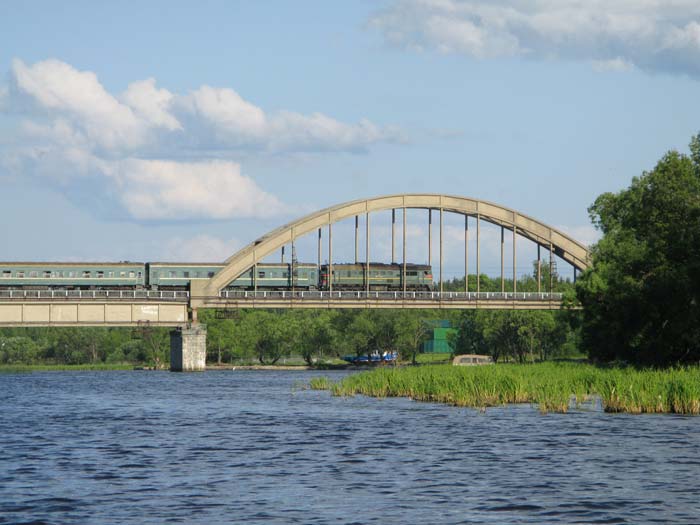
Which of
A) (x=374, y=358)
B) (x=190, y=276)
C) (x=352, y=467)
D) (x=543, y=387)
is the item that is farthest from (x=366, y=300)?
(x=352, y=467)

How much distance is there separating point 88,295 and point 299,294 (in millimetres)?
22894

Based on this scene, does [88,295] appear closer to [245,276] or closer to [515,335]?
[245,276]

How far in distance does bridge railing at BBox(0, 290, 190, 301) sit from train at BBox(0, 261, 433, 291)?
191 cm

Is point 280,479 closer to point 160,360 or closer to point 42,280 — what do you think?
point 42,280

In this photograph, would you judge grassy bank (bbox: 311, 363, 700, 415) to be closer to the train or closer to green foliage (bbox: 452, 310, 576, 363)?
the train

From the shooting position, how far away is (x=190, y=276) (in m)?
128

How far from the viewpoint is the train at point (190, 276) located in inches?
4685

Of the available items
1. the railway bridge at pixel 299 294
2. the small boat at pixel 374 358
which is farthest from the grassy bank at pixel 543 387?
the small boat at pixel 374 358

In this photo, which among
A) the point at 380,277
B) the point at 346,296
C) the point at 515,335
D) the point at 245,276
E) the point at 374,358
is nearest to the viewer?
the point at 346,296

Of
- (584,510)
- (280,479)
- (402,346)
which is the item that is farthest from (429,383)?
(402,346)

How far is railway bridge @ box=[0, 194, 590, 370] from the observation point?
382 feet

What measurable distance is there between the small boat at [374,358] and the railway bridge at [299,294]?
109ft

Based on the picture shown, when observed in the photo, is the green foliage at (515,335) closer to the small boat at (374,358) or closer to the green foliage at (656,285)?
the small boat at (374,358)

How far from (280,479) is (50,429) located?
18780mm
